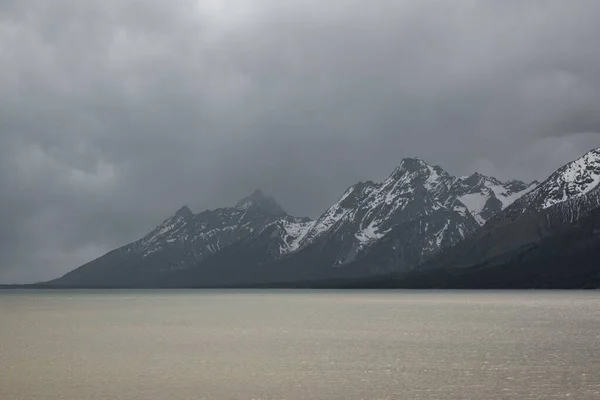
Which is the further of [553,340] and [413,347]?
[553,340]

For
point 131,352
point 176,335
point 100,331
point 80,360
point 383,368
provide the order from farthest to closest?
point 100,331, point 176,335, point 131,352, point 80,360, point 383,368

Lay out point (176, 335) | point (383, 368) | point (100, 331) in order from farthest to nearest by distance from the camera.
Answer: point (100, 331), point (176, 335), point (383, 368)

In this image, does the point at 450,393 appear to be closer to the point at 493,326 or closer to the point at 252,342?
the point at 252,342

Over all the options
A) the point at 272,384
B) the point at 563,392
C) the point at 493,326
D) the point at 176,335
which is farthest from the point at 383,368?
the point at 493,326

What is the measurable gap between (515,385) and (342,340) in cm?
5528

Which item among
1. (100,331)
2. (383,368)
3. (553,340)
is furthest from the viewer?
(100,331)

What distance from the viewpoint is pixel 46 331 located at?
14950cm

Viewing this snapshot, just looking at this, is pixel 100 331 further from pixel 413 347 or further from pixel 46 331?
Answer: pixel 413 347

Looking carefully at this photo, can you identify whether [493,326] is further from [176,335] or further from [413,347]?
[176,335]

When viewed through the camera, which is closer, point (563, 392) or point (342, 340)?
point (563, 392)

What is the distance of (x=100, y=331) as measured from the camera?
14838 cm

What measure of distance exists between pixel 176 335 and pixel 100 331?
76.9 feet

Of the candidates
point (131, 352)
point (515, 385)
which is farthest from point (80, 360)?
point (515, 385)

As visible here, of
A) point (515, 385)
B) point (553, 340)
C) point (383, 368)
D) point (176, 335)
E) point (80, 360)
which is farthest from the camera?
point (176, 335)
